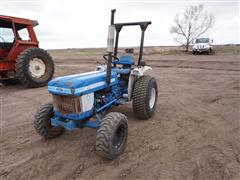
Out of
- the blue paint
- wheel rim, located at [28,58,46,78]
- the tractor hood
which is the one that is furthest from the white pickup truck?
the tractor hood

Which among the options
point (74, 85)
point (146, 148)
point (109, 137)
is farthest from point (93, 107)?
point (146, 148)

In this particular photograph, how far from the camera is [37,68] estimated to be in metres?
6.75

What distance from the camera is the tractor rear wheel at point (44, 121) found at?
2990mm

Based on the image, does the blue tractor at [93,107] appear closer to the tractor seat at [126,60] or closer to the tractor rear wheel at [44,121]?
the tractor rear wheel at [44,121]

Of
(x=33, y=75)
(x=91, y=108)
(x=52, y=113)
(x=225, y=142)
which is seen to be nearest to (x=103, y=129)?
(x=91, y=108)

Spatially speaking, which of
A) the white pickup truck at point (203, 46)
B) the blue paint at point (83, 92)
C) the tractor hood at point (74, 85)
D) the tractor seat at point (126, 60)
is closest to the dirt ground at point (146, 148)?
the blue paint at point (83, 92)

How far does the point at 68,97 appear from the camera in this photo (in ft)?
8.80

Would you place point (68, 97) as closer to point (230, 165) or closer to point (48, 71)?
point (230, 165)

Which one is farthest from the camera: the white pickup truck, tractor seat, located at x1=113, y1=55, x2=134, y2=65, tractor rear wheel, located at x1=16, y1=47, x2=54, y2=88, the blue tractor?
the white pickup truck

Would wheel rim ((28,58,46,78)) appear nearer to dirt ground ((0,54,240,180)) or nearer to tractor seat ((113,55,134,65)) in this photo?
dirt ground ((0,54,240,180))

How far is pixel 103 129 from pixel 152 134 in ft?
3.93

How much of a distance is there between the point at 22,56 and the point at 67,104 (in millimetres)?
4237

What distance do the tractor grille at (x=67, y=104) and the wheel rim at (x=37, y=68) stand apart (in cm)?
418

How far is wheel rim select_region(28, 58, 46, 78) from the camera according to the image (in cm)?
654
